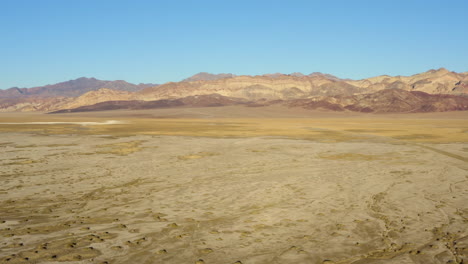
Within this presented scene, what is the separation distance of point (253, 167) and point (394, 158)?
20.5 ft

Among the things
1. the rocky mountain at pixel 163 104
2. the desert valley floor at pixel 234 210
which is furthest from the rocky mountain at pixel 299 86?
the desert valley floor at pixel 234 210

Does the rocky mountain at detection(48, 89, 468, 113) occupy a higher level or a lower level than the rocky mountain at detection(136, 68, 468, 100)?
lower

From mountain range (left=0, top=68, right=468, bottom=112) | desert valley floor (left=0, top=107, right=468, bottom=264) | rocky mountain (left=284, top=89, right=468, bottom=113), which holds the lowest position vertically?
desert valley floor (left=0, top=107, right=468, bottom=264)

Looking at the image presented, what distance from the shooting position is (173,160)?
54.2ft

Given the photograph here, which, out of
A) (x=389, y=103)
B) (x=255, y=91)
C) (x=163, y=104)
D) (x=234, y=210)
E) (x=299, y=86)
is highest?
(x=299, y=86)

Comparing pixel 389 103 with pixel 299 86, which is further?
pixel 299 86

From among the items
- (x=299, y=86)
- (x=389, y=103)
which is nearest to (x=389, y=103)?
(x=389, y=103)

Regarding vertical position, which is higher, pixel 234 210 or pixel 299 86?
pixel 299 86

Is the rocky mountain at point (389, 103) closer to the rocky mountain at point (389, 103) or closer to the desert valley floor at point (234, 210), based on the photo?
the rocky mountain at point (389, 103)

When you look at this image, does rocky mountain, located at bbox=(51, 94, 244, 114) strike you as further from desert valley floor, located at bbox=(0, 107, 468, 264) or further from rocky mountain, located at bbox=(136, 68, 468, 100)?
desert valley floor, located at bbox=(0, 107, 468, 264)

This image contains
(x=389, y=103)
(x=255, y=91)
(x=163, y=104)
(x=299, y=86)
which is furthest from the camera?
(x=299, y=86)

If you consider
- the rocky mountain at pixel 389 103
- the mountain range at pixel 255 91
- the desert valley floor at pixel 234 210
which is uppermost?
the mountain range at pixel 255 91

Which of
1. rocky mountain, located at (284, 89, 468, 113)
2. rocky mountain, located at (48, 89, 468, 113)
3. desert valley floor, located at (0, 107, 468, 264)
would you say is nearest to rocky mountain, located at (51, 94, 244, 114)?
rocky mountain, located at (48, 89, 468, 113)

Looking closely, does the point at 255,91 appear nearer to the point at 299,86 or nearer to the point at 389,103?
the point at 299,86
